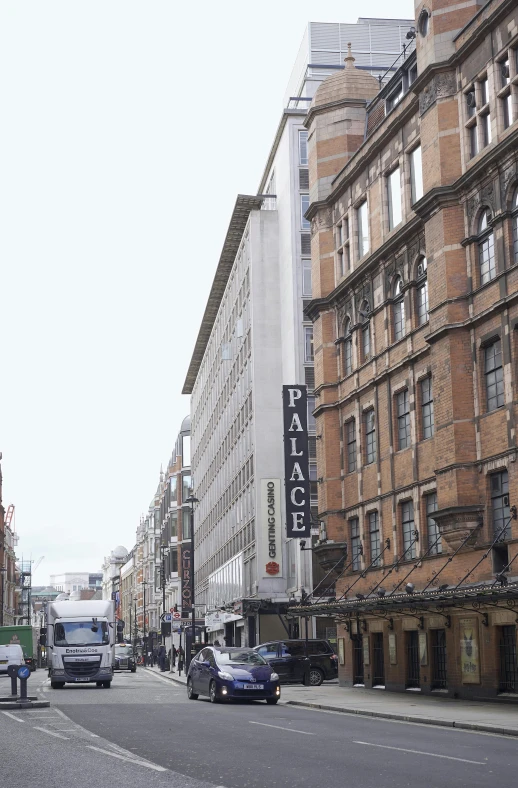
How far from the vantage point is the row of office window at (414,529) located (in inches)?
1133

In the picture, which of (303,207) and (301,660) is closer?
(301,660)

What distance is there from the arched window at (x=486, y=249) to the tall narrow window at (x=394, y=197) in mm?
5476

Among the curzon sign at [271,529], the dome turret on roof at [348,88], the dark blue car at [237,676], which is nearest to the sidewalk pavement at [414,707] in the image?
the dark blue car at [237,676]

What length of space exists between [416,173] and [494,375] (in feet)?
26.7

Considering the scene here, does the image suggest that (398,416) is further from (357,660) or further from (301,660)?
(301,660)

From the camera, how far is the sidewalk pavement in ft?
→ 71.2

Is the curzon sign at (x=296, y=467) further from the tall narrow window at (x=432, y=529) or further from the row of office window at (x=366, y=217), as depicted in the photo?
the tall narrow window at (x=432, y=529)

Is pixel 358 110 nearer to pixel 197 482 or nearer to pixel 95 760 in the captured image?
pixel 95 760

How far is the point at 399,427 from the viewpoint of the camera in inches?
1394

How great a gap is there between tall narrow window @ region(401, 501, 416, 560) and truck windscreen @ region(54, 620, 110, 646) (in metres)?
12.2

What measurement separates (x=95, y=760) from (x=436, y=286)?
19.7 metres

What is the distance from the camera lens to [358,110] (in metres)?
41.7

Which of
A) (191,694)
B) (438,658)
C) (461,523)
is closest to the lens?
(461,523)

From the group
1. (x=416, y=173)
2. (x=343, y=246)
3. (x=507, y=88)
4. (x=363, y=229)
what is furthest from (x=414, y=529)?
(x=507, y=88)
